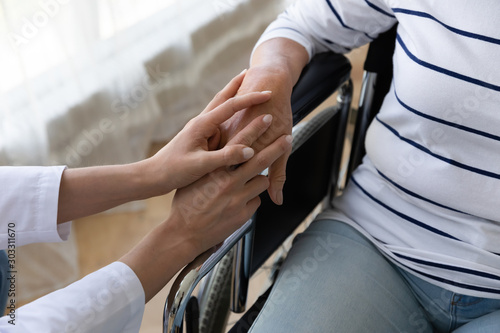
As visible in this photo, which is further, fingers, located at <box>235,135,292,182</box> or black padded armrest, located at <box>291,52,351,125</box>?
black padded armrest, located at <box>291,52,351,125</box>

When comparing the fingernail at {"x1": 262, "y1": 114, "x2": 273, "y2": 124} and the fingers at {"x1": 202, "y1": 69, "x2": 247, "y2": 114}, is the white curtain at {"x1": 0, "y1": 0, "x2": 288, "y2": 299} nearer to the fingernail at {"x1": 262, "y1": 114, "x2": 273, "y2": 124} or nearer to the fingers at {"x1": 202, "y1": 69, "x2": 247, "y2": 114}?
the fingers at {"x1": 202, "y1": 69, "x2": 247, "y2": 114}

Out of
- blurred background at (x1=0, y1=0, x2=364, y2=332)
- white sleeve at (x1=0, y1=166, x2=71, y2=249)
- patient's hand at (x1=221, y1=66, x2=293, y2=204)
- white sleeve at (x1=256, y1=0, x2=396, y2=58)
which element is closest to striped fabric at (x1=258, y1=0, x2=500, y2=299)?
white sleeve at (x1=256, y1=0, x2=396, y2=58)

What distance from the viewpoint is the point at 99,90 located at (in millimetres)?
1670

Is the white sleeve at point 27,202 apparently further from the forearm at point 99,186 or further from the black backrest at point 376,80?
the black backrest at point 376,80

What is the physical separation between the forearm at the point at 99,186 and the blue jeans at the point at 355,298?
254 mm

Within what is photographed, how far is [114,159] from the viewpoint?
5.82 ft

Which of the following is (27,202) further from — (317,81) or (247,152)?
(317,81)

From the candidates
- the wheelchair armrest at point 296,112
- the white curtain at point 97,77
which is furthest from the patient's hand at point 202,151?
the white curtain at point 97,77

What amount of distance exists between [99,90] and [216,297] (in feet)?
3.27

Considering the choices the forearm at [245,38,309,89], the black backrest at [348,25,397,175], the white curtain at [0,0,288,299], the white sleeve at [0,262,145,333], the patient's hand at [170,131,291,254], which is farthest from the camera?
the white curtain at [0,0,288,299]

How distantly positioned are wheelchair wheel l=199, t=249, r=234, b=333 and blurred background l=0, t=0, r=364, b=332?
0.65 meters

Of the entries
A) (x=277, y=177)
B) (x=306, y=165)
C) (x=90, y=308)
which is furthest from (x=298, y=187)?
(x=90, y=308)

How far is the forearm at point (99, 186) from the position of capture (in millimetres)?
773

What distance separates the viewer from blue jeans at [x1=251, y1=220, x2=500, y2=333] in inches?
30.7
